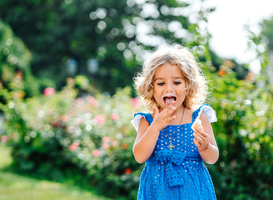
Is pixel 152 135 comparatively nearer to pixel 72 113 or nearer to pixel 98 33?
pixel 72 113

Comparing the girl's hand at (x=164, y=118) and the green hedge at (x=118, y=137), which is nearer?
the girl's hand at (x=164, y=118)

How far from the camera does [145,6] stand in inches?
714

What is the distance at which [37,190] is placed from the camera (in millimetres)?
4410

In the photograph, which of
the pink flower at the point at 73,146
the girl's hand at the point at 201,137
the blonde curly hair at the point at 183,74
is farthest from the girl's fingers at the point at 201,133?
the pink flower at the point at 73,146

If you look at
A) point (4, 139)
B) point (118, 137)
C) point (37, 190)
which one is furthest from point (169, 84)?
point (4, 139)

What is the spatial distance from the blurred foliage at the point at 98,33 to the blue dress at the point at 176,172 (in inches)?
617

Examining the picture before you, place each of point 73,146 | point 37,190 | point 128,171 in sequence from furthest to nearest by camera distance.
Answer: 1. point 73,146
2. point 37,190
3. point 128,171

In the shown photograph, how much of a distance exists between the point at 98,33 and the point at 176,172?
60.9 feet

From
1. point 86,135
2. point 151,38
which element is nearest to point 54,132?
point 86,135

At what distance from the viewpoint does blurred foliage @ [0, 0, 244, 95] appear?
17859 millimetres

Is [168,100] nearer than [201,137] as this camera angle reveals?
No

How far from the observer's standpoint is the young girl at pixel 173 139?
5.51ft

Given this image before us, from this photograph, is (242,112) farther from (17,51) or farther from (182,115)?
(17,51)

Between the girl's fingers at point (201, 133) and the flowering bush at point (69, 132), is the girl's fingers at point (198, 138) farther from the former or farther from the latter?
the flowering bush at point (69, 132)
